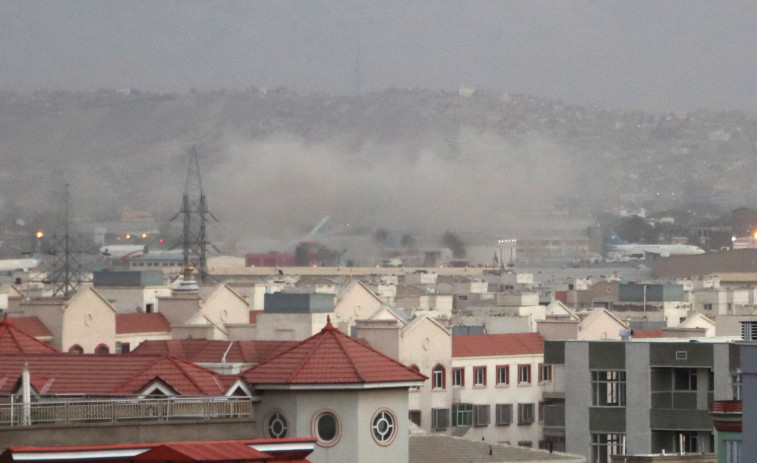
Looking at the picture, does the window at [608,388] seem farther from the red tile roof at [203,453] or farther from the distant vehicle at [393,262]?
the distant vehicle at [393,262]

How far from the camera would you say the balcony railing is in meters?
13.9

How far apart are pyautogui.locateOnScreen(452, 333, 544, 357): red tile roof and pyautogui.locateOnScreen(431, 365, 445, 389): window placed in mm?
743

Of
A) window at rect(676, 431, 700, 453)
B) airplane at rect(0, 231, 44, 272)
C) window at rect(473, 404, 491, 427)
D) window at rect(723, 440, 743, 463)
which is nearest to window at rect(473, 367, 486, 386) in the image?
window at rect(473, 404, 491, 427)

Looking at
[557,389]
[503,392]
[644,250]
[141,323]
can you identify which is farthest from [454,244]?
[557,389]

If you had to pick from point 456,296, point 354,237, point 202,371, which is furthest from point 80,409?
point 354,237

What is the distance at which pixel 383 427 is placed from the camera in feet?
51.1

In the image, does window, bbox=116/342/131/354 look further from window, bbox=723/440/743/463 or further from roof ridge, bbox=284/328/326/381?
window, bbox=723/440/743/463

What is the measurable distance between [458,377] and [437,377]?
0.91m

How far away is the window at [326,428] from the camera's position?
1532cm

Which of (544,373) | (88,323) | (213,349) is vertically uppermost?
(88,323)

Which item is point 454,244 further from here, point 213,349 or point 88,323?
point 213,349

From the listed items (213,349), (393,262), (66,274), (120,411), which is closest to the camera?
(120,411)

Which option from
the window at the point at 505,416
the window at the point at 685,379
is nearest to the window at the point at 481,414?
the window at the point at 505,416

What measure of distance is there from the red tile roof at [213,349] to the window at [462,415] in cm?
550
